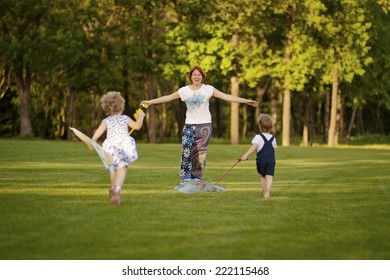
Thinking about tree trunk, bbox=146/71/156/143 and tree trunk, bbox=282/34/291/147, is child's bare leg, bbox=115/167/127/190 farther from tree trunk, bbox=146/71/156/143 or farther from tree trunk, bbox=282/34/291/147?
tree trunk, bbox=146/71/156/143

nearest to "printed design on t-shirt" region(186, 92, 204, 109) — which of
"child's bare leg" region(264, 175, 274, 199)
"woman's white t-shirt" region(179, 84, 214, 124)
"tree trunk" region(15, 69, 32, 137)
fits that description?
"woman's white t-shirt" region(179, 84, 214, 124)

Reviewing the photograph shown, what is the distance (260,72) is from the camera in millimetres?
54281

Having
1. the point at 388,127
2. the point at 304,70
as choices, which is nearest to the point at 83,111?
the point at 304,70

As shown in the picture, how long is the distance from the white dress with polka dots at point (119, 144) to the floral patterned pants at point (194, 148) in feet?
8.18

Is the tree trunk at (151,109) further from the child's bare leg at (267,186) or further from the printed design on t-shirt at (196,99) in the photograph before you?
the child's bare leg at (267,186)

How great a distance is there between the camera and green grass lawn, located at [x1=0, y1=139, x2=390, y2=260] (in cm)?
1024

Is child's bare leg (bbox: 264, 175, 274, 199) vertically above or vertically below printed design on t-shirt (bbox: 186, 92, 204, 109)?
below

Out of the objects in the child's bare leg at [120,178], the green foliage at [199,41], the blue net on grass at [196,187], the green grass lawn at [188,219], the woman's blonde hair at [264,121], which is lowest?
the green grass lawn at [188,219]

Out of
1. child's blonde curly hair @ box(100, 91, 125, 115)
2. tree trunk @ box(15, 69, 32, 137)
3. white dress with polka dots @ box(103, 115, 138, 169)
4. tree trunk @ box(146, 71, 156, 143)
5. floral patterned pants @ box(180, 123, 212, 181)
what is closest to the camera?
child's blonde curly hair @ box(100, 91, 125, 115)

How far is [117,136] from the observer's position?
1521cm

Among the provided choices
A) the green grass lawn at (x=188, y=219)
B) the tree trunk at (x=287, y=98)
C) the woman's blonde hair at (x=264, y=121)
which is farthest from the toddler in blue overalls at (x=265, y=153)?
the tree trunk at (x=287, y=98)

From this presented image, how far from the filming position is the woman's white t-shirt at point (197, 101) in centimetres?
1727

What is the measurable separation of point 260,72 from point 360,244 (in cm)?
4363

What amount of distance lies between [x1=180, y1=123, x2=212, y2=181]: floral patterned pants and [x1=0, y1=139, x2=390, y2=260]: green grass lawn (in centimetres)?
52
